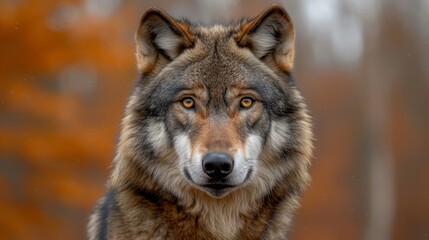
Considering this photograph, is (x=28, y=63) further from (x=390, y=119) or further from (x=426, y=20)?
(x=426, y=20)

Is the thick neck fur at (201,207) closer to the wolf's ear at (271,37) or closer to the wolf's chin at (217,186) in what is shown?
the wolf's chin at (217,186)

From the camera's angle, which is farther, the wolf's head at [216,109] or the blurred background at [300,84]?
the blurred background at [300,84]

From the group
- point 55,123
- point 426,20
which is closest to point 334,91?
point 426,20

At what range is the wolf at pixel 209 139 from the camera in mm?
5020

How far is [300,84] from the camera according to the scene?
25750 millimetres

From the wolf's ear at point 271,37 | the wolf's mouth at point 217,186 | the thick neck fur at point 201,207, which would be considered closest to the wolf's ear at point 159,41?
the wolf's ear at point 271,37

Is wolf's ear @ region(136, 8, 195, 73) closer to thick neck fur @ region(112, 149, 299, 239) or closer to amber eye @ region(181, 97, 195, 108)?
amber eye @ region(181, 97, 195, 108)

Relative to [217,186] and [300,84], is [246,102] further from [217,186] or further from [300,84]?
[300,84]

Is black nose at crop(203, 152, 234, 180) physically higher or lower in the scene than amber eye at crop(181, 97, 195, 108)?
lower

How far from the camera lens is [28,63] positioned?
19703 mm

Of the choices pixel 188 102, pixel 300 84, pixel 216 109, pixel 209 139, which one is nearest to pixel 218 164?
pixel 209 139

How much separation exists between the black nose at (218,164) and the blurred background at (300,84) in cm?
883

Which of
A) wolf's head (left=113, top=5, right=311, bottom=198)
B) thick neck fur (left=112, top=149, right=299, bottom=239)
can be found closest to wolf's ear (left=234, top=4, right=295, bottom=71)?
wolf's head (left=113, top=5, right=311, bottom=198)

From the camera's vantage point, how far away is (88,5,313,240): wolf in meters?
5.02
